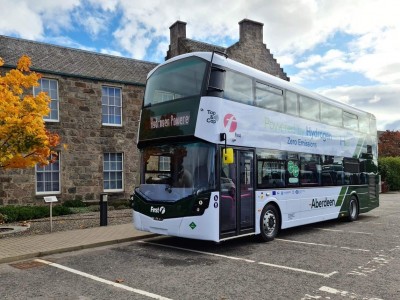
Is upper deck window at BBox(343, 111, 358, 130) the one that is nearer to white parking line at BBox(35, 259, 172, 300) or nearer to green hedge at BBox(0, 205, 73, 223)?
white parking line at BBox(35, 259, 172, 300)

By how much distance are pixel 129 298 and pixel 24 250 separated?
4233 millimetres

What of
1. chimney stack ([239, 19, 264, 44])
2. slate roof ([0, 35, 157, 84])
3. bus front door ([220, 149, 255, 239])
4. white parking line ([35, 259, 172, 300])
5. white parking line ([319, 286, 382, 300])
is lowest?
white parking line ([319, 286, 382, 300])

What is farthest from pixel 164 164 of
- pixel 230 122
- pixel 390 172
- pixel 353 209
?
pixel 390 172

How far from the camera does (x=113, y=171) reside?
19.5 m

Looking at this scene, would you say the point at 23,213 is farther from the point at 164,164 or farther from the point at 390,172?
the point at 390,172

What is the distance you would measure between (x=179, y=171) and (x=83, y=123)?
11.5m

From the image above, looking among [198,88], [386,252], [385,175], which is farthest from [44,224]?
[385,175]

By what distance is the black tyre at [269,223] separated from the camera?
31.4ft

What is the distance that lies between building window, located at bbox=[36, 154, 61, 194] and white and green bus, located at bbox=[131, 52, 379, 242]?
9.53 meters

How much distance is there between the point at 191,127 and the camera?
27.2 feet

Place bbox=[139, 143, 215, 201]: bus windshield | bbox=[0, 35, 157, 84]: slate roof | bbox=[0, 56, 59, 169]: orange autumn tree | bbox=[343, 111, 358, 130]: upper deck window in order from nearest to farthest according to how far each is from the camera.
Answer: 1. bbox=[139, 143, 215, 201]: bus windshield
2. bbox=[0, 56, 59, 169]: orange autumn tree
3. bbox=[343, 111, 358, 130]: upper deck window
4. bbox=[0, 35, 157, 84]: slate roof

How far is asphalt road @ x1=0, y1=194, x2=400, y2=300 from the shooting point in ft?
18.9

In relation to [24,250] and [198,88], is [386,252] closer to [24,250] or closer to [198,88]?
[198,88]

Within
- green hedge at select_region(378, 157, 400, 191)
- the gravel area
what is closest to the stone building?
the gravel area
